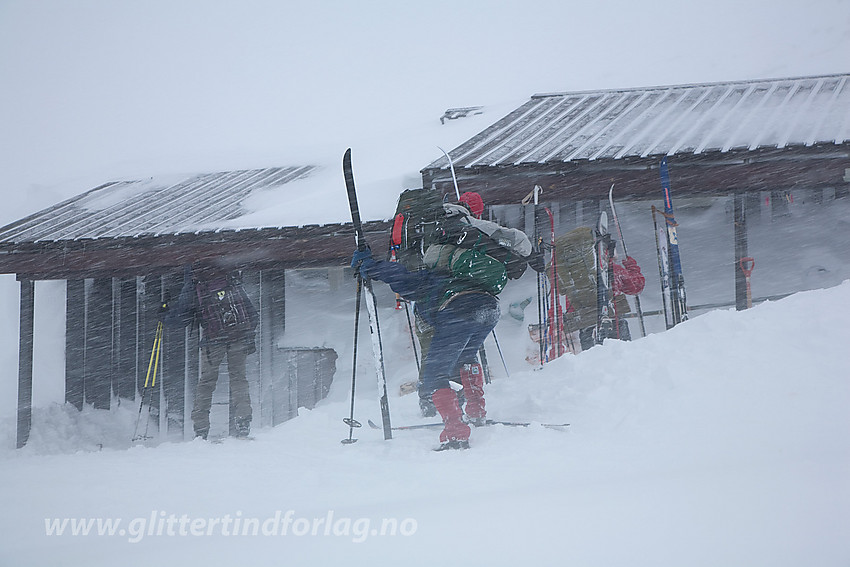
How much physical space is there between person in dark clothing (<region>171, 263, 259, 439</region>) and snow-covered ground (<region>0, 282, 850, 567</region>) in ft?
3.53

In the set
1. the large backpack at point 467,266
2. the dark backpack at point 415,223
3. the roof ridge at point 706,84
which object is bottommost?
the large backpack at point 467,266

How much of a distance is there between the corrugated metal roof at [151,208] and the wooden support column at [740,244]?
21.0 feet

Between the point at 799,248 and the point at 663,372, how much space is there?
15.8 ft

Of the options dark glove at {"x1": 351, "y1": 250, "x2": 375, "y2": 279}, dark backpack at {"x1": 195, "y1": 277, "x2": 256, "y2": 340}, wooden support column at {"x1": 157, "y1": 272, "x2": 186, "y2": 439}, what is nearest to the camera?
dark glove at {"x1": 351, "y1": 250, "x2": 375, "y2": 279}

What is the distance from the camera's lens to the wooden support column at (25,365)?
340 inches

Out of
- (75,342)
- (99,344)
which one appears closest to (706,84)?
(99,344)

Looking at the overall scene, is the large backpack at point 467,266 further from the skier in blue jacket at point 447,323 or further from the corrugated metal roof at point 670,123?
the corrugated metal roof at point 670,123

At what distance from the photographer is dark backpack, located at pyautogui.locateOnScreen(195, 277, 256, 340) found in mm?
6402

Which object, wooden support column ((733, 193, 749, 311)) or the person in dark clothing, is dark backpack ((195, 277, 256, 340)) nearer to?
the person in dark clothing

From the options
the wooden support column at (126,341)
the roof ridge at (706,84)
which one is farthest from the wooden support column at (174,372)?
the roof ridge at (706,84)

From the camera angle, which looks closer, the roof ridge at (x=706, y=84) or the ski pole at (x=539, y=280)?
the ski pole at (x=539, y=280)

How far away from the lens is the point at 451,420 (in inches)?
152

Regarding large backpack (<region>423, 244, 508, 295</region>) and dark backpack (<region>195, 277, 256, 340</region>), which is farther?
dark backpack (<region>195, 277, 256, 340</region>)

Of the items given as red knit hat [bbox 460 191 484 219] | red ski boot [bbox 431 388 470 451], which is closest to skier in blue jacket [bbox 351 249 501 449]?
red ski boot [bbox 431 388 470 451]
